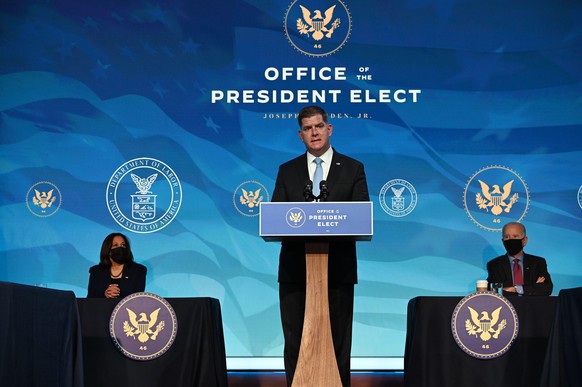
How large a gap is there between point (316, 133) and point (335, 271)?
658 millimetres

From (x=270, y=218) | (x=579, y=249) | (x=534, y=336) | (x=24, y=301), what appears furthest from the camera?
(x=579, y=249)

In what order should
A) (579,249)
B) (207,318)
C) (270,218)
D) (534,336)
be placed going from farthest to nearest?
(579,249) < (207,318) < (534,336) < (270,218)

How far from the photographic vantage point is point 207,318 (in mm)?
3840

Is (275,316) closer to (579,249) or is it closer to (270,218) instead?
(579,249)

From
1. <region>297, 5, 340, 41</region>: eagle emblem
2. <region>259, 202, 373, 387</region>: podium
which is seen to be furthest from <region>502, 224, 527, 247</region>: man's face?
<region>297, 5, 340, 41</region>: eagle emblem

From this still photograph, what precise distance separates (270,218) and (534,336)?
1428mm

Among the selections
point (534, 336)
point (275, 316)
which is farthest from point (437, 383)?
point (275, 316)

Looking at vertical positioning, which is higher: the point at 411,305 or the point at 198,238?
the point at 198,238

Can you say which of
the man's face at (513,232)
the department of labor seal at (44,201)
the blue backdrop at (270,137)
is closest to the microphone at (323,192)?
the man's face at (513,232)

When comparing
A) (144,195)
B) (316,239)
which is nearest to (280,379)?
(144,195)

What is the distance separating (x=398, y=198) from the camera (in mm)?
6035

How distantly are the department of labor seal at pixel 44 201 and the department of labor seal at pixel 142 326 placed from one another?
2.76 meters

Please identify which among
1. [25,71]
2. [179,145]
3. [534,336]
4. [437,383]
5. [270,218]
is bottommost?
→ [437,383]

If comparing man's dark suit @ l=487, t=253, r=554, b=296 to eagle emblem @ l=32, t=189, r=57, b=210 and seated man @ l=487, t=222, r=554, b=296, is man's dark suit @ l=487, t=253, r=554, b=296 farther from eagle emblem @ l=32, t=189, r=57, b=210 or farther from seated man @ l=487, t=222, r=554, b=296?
eagle emblem @ l=32, t=189, r=57, b=210
